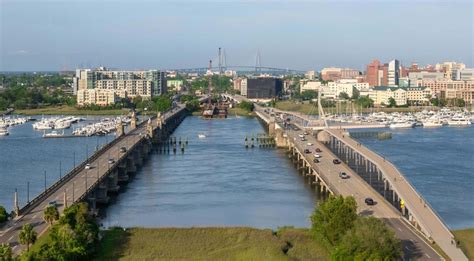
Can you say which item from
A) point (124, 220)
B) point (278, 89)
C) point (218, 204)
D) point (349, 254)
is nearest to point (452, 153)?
point (218, 204)

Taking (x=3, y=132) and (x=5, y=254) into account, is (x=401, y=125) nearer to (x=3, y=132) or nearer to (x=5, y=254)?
(x=3, y=132)

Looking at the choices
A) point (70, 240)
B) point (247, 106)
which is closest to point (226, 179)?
point (70, 240)

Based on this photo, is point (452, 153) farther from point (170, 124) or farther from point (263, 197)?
point (170, 124)

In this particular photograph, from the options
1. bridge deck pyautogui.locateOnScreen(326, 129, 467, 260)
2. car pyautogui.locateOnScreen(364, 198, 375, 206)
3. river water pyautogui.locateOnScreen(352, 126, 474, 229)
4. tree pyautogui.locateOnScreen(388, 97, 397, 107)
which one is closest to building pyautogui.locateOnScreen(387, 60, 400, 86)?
tree pyautogui.locateOnScreen(388, 97, 397, 107)

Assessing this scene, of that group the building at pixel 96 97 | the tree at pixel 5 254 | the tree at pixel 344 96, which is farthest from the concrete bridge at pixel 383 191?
the tree at pixel 344 96

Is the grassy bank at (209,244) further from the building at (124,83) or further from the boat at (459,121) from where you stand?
the building at (124,83)

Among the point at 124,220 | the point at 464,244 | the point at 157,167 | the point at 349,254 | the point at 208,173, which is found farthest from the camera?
the point at 157,167

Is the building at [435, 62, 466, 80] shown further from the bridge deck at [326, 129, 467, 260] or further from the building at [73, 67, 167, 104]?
the bridge deck at [326, 129, 467, 260]
